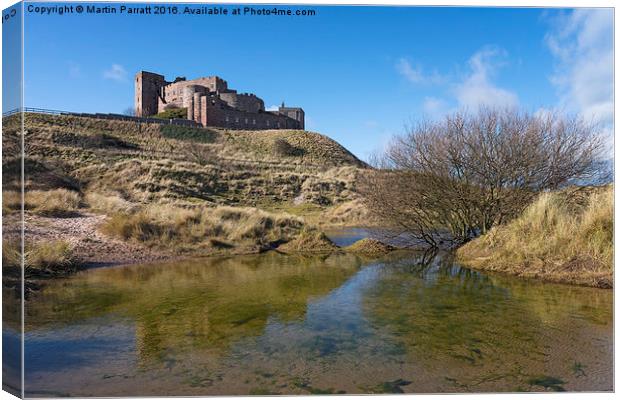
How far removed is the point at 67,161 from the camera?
1011 inches

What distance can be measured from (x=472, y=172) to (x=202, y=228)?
7.32 meters

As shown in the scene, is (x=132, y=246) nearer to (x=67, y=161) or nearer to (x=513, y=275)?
(x=513, y=275)

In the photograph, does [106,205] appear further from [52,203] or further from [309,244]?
[309,244]

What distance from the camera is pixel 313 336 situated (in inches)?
196

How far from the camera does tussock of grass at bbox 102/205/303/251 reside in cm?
1136

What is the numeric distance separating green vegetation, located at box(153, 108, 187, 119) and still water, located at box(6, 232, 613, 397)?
40.3 meters

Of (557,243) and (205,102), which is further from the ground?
(205,102)

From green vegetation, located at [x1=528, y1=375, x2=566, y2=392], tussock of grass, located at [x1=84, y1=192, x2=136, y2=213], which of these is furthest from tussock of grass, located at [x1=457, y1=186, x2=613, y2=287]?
tussock of grass, located at [x1=84, y1=192, x2=136, y2=213]

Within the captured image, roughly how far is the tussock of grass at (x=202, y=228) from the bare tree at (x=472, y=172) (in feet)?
11.3

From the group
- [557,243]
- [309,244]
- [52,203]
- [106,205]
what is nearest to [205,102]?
[106,205]

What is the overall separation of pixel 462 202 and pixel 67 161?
76.5ft

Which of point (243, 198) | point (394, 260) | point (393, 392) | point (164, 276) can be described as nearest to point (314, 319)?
point (393, 392)

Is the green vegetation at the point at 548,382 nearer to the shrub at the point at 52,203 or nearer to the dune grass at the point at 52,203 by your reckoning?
the dune grass at the point at 52,203

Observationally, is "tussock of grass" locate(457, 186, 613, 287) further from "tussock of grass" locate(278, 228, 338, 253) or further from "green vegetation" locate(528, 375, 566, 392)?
"tussock of grass" locate(278, 228, 338, 253)
